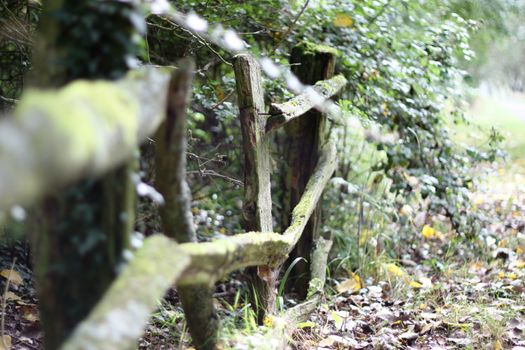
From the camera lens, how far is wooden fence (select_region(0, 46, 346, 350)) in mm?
1177

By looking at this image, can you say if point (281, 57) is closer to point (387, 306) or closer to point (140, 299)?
point (387, 306)

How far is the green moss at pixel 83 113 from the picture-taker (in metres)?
1.20

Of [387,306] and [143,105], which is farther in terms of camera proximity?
[387,306]

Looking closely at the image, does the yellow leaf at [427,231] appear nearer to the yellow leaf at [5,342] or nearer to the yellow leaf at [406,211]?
the yellow leaf at [406,211]

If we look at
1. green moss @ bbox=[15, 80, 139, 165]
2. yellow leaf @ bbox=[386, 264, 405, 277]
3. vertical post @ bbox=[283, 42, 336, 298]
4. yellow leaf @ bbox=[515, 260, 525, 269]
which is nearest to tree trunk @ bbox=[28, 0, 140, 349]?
green moss @ bbox=[15, 80, 139, 165]

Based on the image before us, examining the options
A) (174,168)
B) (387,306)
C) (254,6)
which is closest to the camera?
(174,168)

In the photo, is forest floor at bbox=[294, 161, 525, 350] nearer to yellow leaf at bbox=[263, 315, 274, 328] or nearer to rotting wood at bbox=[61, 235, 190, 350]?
yellow leaf at bbox=[263, 315, 274, 328]

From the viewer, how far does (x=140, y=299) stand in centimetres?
155

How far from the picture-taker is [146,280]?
63.9 inches

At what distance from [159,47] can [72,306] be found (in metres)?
3.77

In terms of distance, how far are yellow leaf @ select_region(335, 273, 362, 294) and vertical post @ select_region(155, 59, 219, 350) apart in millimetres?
2439

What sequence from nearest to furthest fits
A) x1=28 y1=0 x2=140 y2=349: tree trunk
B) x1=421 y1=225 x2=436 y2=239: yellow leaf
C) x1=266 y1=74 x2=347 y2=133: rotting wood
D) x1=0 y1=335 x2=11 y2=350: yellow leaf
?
x1=28 y1=0 x2=140 y2=349: tree trunk < x1=0 y1=335 x2=11 y2=350: yellow leaf < x1=266 y1=74 x2=347 y2=133: rotting wood < x1=421 y1=225 x2=436 y2=239: yellow leaf

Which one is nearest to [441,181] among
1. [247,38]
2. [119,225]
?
[247,38]

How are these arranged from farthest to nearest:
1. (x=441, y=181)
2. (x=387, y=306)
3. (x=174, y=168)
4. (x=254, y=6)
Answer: (x=441, y=181) → (x=254, y=6) → (x=387, y=306) → (x=174, y=168)
